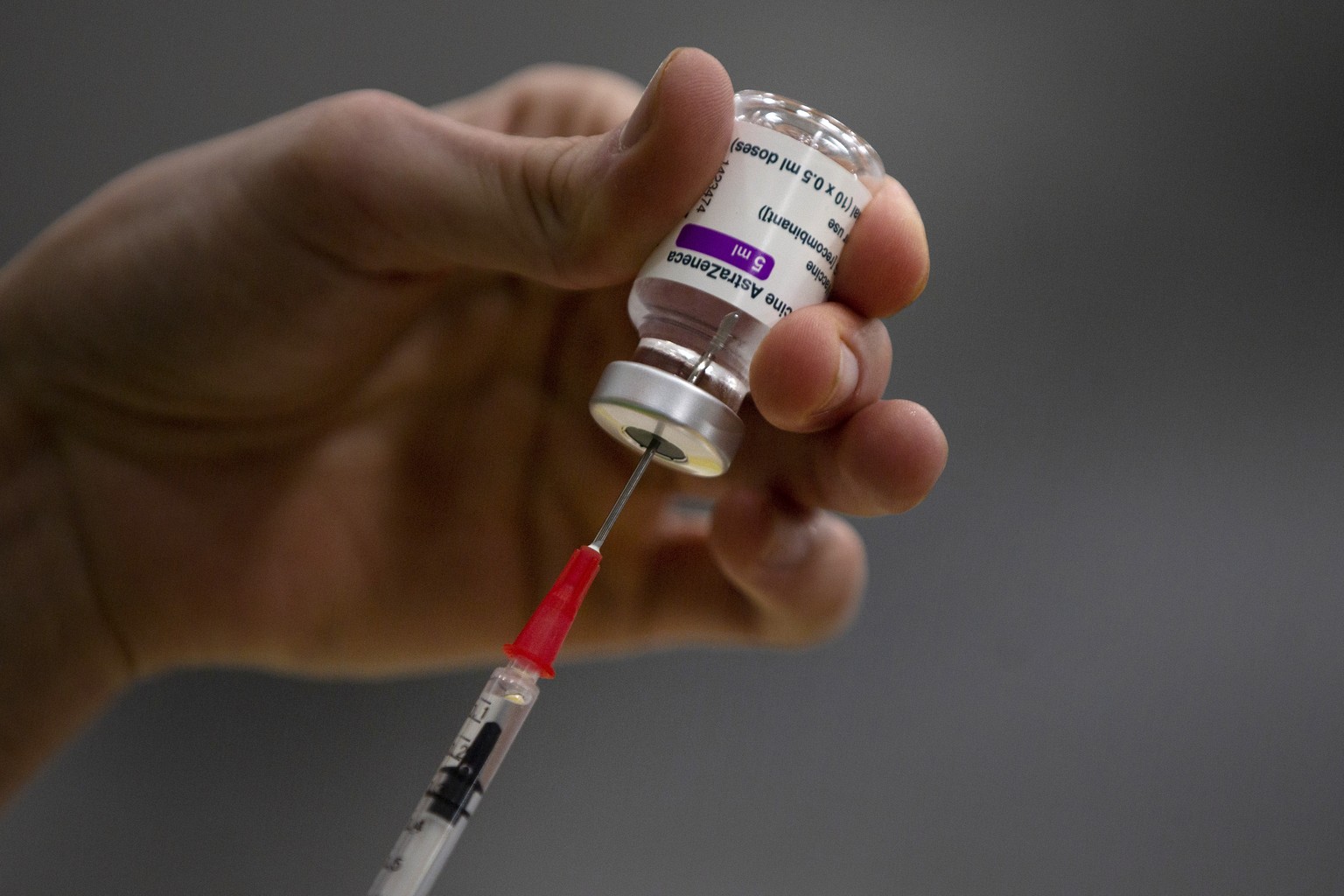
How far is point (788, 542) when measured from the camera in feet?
3.88

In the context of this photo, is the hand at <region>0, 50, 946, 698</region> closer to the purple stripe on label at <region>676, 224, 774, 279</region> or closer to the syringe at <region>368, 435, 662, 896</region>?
the purple stripe on label at <region>676, 224, 774, 279</region>

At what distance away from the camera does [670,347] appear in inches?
33.8

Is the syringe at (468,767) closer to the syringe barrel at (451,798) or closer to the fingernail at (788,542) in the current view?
the syringe barrel at (451,798)

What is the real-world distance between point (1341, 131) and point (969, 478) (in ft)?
2.90

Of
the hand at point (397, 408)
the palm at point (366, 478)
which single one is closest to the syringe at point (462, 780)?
the hand at point (397, 408)

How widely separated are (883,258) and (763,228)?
4.9 inches

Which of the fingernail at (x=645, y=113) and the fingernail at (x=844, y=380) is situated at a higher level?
the fingernail at (x=645, y=113)

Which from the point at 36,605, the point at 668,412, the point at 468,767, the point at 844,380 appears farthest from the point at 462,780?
the point at 36,605

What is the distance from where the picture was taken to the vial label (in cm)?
79

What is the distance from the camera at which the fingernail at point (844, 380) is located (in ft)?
2.76

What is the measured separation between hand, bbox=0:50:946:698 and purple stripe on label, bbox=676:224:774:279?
0.15ft

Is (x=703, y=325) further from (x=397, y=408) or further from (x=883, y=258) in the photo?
(x=397, y=408)

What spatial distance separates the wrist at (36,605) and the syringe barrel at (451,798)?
673 mm

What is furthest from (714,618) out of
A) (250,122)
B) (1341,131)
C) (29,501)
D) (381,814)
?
(1341,131)
